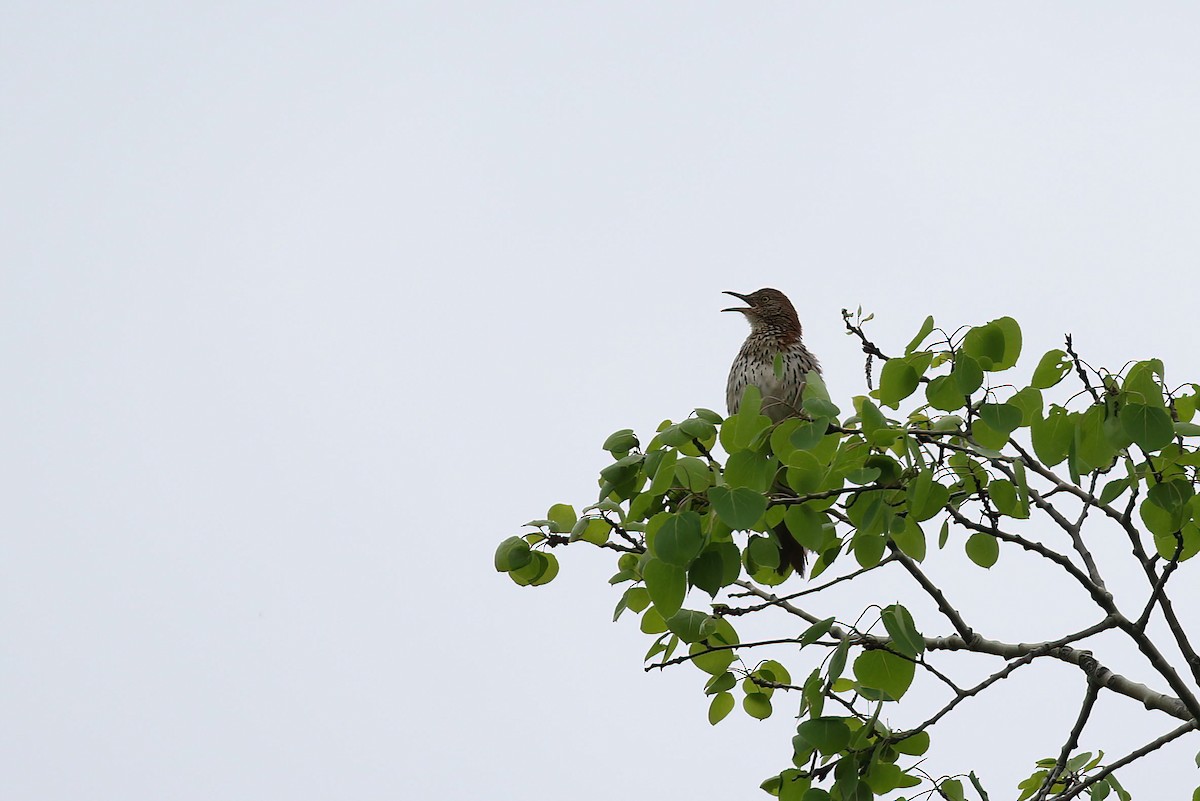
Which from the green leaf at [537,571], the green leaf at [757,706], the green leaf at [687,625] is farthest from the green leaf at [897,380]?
the green leaf at [757,706]

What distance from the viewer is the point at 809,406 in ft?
10.1

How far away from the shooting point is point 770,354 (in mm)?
7906

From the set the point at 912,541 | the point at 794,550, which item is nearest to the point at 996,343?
the point at 912,541

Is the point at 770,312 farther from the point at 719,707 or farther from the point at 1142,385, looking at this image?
the point at 1142,385

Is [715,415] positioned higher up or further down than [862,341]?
further down

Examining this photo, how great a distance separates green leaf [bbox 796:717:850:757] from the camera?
3.37 meters

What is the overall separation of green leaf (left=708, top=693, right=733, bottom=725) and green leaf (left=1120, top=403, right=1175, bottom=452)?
5.64 feet

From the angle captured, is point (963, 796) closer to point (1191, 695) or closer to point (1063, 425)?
point (1191, 695)

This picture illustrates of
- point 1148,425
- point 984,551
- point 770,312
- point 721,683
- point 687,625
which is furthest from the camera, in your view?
point 770,312

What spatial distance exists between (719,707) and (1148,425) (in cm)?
180

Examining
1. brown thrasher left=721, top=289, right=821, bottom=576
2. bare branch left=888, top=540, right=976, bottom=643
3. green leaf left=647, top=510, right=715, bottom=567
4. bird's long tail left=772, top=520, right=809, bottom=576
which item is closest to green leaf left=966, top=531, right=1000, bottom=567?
bare branch left=888, top=540, right=976, bottom=643

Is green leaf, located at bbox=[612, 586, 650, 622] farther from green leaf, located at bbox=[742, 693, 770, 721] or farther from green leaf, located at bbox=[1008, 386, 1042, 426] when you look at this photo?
green leaf, located at bbox=[1008, 386, 1042, 426]

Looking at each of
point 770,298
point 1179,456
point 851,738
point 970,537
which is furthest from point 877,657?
point 770,298

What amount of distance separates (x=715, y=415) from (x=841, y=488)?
0.38 m
